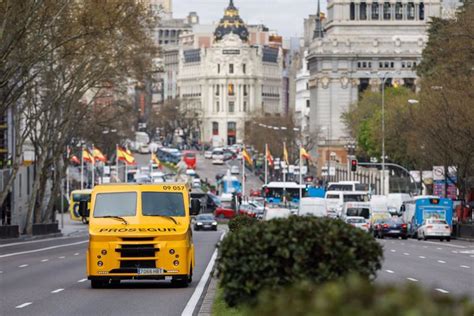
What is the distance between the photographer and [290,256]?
40.4ft

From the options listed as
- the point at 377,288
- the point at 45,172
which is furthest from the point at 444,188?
the point at 377,288

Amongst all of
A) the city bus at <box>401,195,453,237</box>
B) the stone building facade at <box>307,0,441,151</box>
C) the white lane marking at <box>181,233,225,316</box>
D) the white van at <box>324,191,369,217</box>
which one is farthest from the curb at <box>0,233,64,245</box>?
the stone building facade at <box>307,0,441,151</box>

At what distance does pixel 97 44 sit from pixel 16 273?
29.2 metres

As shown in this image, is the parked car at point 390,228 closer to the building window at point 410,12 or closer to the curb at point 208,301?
the curb at point 208,301

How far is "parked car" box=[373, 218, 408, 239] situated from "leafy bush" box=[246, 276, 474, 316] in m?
65.0

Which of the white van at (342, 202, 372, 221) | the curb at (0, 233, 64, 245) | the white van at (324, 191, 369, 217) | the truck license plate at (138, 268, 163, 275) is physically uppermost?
the white van at (324, 191, 369, 217)

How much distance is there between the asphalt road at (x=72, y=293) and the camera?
73.1ft

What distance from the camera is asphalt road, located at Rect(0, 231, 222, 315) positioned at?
73.1 ft

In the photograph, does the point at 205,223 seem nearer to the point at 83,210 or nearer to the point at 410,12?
the point at 83,210

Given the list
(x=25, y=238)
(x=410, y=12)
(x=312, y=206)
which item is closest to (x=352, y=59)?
(x=410, y=12)

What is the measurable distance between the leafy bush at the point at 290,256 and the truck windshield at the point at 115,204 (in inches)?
583

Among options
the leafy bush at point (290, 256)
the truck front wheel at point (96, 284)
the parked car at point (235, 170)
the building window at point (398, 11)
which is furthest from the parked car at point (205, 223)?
the building window at point (398, 11)

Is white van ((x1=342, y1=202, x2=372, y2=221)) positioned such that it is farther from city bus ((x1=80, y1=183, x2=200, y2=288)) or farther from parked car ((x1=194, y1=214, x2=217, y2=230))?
city bus ((x1=80, y1=183, x2=200, y2=288))

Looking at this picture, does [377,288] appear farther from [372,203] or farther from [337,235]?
[372,203]
